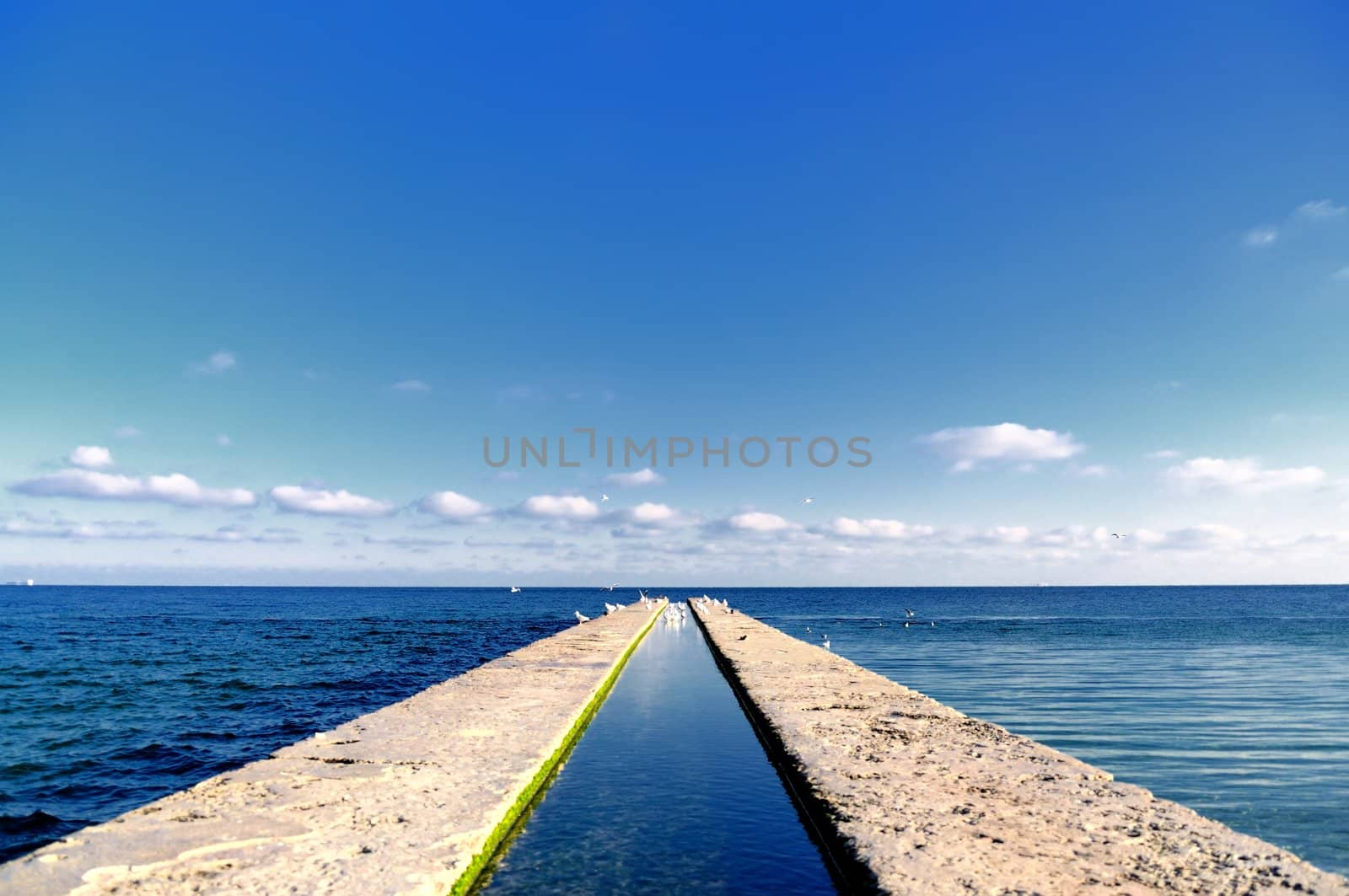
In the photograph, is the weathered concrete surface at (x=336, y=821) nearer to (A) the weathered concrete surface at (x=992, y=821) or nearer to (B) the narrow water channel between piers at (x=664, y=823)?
(B) the narrow water channel between piers at (x=664, y=823)

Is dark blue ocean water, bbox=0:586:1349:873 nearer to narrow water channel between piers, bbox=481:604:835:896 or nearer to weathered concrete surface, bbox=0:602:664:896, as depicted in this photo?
weathered concrete surface, bbox=0:602:664:896

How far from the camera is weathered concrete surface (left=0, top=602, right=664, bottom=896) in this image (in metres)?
5.84

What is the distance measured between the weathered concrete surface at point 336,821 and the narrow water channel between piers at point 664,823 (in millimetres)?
524

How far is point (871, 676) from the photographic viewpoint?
19.4 meters

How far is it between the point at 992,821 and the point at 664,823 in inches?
129

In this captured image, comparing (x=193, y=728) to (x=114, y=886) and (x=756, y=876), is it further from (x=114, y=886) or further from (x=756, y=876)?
(x=756, y=876)

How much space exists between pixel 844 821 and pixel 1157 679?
21.6 metres

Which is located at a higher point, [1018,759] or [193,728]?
[1018,759]

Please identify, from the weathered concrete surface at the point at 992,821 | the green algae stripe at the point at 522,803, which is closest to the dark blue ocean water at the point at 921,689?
the weathered concrete surface at the point at 992,821

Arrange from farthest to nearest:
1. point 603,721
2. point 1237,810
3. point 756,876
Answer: point 603,721 < point 1237,810 < point 756,876

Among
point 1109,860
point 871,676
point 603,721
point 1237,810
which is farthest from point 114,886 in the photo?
point 871,676

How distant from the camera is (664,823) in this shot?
8117 millimetres

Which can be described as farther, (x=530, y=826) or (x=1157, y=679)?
(x=1157, y=679)

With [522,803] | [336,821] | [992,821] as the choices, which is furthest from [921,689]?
[336,821]
